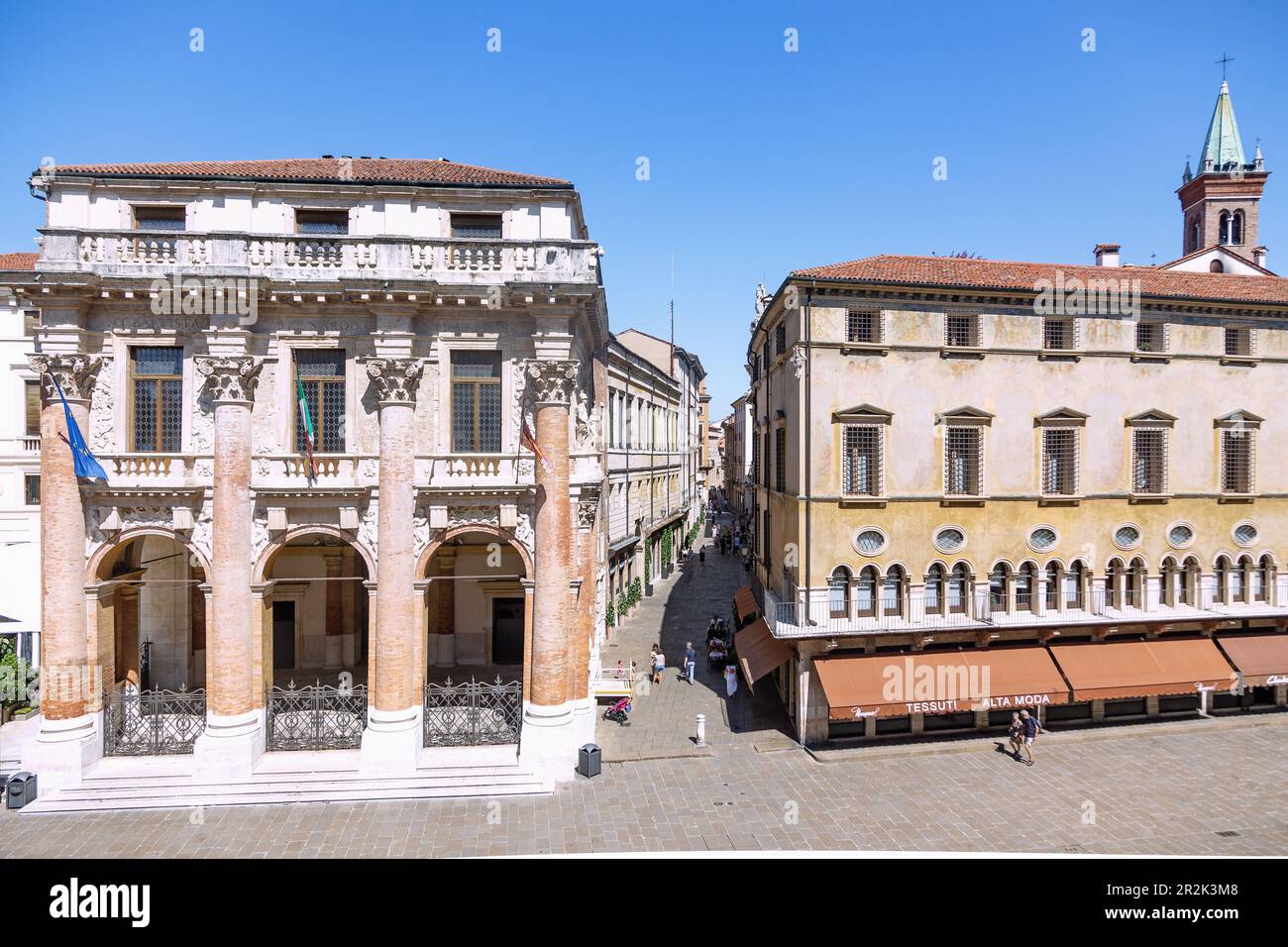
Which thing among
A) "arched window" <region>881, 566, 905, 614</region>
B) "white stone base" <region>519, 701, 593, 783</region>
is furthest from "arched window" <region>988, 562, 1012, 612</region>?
"white stone base" <region>519, 701, 593, 783</region>

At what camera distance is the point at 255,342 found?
18.5 meters

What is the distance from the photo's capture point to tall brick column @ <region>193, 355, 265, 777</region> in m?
17.6

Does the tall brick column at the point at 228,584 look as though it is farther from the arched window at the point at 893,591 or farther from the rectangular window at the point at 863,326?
the arched window at the point at 893,591

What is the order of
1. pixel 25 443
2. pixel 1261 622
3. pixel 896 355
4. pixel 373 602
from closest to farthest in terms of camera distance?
1. pixel 373 602
2. pixel 896 355
3. pixel 1261 622
4. pixel 25 443

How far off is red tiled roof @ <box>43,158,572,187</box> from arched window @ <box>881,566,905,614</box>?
54.4 ft

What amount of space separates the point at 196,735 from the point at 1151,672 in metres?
30.8

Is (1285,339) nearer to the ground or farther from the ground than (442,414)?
farther from the ground

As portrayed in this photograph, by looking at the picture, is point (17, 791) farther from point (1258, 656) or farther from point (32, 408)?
point (1258, 656)

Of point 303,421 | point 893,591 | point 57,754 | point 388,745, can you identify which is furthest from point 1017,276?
point 57,754

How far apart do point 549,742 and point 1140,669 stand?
20.1 metres

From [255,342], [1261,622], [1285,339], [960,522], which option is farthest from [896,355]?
[255,342]

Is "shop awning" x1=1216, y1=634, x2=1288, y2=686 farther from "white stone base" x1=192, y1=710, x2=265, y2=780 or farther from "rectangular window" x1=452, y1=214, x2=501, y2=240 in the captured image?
"white stone base" x1=192, y1=710, x2=265, y2=780
